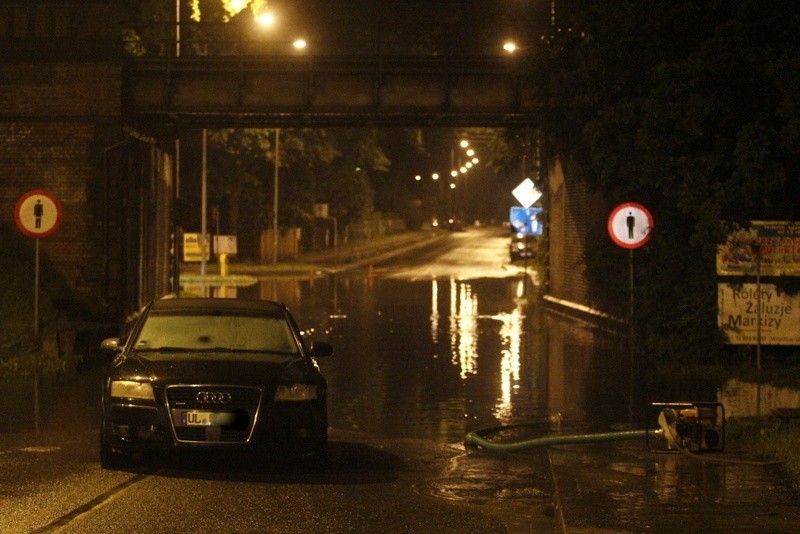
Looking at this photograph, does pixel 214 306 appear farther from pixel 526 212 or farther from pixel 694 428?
pixel 526 212

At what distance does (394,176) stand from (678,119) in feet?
310

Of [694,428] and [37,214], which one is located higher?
[37,214]

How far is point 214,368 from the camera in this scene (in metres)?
10.9

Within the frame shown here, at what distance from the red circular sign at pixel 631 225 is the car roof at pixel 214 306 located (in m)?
6.77

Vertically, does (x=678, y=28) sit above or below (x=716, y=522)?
above

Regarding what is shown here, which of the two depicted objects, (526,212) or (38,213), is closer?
(38,213)

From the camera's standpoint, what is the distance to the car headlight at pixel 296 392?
10.8 metres

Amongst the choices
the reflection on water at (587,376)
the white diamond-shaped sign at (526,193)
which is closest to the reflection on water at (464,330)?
the reflection on water at (587,376)

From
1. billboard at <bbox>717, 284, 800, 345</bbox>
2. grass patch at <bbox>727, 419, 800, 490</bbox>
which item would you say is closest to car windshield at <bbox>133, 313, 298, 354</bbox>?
grass patch at <bbox>727, 419, 800, 490</bbox>

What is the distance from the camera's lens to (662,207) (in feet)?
74.0

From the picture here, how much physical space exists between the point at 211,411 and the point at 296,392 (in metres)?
Result: 0.71

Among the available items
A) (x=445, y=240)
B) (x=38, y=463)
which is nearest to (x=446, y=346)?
(x=38, y=463)

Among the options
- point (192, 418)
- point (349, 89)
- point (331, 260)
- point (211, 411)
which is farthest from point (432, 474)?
point (331, 260)

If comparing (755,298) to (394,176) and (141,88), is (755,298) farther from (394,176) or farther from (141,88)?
(394,176)
